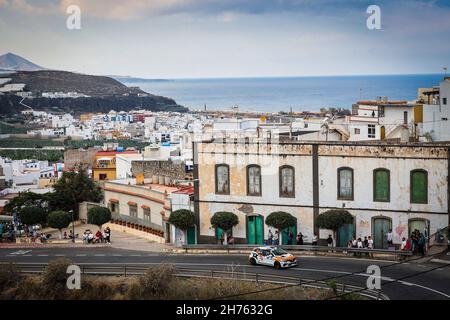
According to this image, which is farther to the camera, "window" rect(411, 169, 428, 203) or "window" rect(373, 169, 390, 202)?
"window" rect(373, 169, 390, 202)

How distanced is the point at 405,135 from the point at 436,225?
6.52 metres

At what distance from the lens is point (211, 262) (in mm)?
30766

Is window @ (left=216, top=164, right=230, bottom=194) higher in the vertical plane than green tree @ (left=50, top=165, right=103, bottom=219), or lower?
higher

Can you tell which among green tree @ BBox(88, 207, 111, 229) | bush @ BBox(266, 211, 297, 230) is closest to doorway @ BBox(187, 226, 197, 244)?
bush @ BBox(266, 211, 297, 230)

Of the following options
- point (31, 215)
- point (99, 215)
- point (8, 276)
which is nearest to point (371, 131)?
point (99, 215)

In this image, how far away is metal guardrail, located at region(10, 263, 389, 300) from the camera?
24.7 metres

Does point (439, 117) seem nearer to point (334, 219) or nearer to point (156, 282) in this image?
point (334, 219)

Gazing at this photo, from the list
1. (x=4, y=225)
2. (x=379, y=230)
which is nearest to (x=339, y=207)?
(x=379, y=230)

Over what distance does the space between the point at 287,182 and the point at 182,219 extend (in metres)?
5.51

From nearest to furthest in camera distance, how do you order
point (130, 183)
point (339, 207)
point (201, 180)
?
1. point (339, 207)
2. point (201, 180)
3. point (130, 183)

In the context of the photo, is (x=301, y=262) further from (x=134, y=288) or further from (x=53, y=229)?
(x=53, y=229)

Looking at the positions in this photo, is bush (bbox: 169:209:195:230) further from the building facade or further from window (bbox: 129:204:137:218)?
window (bbox: 129:204:137:218)

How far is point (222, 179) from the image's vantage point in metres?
36.6

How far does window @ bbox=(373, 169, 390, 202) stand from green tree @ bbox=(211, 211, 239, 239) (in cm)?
684
